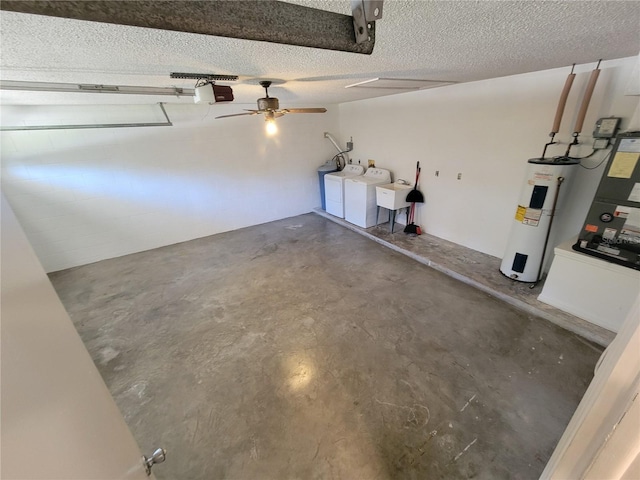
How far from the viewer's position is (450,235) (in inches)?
161

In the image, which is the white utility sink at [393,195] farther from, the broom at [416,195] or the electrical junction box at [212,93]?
the electrical junction box at [212,93]

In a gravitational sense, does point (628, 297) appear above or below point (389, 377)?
above

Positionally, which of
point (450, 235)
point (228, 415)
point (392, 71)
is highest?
point (392, 71)

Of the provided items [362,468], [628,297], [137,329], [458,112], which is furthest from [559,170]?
[137,329]

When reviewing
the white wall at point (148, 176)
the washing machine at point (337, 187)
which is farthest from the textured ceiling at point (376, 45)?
the washing machine at point (337, 187)

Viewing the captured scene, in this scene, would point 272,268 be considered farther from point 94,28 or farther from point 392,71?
point 94,28

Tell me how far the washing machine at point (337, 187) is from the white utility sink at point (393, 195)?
2.64ft

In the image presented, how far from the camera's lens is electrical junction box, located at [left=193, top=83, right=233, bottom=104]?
6.94 feet

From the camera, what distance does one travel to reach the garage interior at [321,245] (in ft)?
4.89

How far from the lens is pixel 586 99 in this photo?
2.40m

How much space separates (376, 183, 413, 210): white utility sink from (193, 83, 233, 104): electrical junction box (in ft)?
9.42

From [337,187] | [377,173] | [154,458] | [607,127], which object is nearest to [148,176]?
[337,187]

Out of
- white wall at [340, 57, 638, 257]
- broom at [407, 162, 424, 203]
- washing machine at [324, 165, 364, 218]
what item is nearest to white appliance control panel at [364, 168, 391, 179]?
white wall at [340, 57, 638, 257]

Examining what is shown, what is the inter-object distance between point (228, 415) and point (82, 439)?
1.58 m
